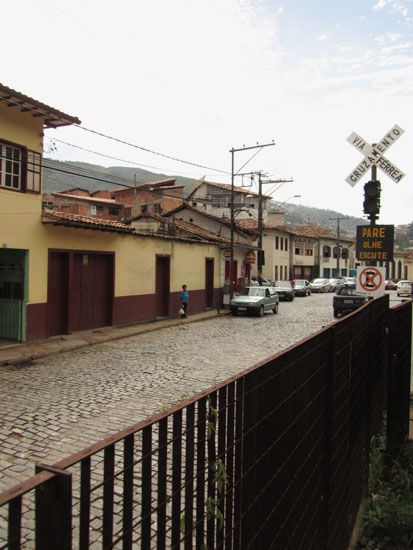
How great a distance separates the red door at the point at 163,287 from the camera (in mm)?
22350

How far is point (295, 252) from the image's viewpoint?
57094 mm

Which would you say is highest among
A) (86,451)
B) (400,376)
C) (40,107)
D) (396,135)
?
(40,107)

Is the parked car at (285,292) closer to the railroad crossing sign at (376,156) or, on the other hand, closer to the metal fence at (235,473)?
the railroad crossing sign at (376,156)

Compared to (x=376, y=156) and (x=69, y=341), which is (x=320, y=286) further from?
(x=376, y=156)

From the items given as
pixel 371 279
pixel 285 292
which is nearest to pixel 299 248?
pixel 285 292

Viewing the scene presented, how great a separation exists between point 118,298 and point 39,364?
6.93m

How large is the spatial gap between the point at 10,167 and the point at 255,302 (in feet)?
47.8

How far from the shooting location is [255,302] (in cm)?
2483

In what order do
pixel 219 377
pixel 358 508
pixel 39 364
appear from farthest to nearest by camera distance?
pixel 39 364, pixel 219 377, pixel 358 508

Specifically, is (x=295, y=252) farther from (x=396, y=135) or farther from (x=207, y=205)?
(x=396, y=135)

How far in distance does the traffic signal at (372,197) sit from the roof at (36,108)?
31.0ft

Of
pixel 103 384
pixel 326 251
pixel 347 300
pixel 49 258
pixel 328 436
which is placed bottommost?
pixel 103 384

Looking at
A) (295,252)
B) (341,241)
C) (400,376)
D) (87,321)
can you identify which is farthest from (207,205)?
(400,376)

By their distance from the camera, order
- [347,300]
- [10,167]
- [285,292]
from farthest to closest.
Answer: [285,292] → [347,300] → [10,167]
